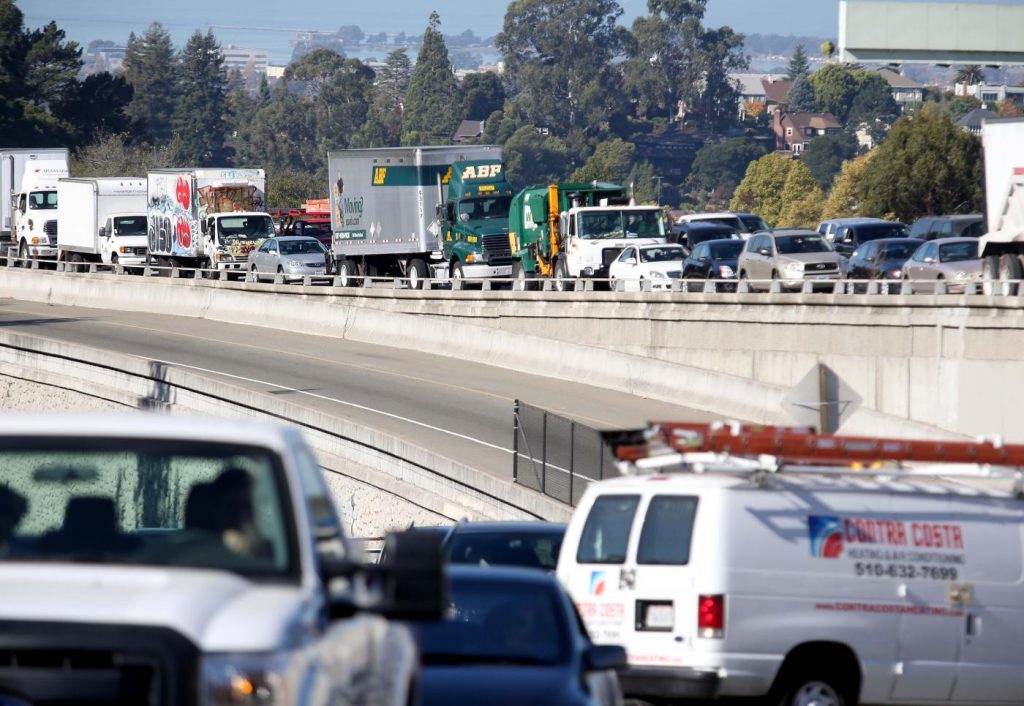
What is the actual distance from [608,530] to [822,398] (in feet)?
12.6

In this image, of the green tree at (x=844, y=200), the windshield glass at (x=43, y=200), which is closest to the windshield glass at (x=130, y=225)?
the windshield glass at (x=43, y=200)

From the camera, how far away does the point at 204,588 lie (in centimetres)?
488

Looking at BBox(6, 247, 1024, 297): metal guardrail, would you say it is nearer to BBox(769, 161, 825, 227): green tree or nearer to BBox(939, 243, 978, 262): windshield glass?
BBox(939, 243, 978, 262): windshield glass

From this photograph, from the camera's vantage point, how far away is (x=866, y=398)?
40844mm

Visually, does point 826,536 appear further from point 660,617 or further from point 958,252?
point 958,252

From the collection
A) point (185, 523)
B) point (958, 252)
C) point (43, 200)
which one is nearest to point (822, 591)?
point (185, 523)

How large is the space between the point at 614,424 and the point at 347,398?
566 centimetres

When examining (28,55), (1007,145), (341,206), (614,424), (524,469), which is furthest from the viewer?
(28,55)

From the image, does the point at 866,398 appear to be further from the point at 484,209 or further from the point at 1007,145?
the point at 484,209

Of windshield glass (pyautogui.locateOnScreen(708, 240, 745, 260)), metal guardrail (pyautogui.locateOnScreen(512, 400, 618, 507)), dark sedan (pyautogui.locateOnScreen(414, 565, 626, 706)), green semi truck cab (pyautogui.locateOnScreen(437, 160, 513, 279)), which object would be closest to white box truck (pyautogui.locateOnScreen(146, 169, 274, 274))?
green semi truck cab (pyautogui.locateOnScreen(437, 160, 513, 279))

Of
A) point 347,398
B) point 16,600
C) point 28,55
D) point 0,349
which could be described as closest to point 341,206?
point 0,349

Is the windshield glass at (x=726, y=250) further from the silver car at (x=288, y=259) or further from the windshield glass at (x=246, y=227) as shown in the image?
the windshield glass at (x=246, y=227)

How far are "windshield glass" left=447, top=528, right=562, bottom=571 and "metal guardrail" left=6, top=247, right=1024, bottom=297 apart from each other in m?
26.2

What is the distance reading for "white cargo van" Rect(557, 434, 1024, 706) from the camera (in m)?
11.1
